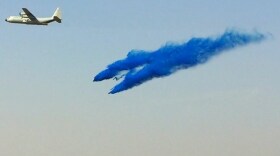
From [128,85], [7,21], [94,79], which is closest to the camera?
[128,85]

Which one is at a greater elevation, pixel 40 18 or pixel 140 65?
pixel 140 65

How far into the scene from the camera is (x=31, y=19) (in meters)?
88.8

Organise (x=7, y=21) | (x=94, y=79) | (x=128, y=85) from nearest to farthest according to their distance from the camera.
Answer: (x=128, y=85), (x=94, y=79), (x=7, y=21)

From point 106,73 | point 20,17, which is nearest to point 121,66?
point 106,73

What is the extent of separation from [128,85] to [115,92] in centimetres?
309

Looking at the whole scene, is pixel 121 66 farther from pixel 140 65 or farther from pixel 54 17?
pixel 54 17

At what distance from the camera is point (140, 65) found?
8062 centimetres

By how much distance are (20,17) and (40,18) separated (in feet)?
19.7

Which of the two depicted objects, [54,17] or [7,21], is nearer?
[54,17]

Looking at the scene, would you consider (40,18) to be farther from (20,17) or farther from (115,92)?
(115,92)

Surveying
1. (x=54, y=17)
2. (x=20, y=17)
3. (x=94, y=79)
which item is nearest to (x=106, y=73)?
(x=94, y=79)

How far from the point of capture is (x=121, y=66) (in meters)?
83.5

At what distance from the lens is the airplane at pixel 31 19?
8812 cm

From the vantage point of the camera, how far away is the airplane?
88125 mm
